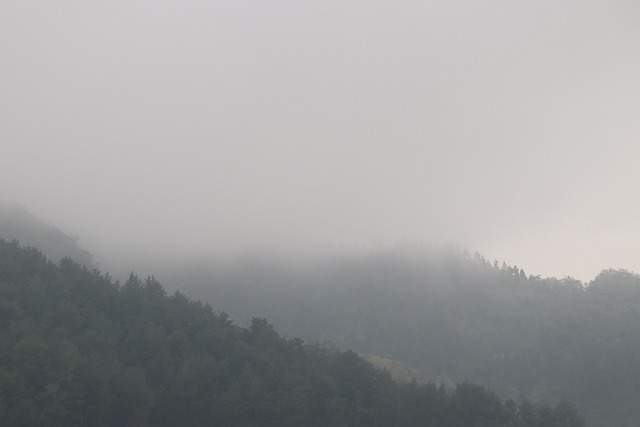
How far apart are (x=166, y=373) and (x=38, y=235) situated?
174ft

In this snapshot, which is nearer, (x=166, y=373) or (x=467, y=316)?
(x=166, y=373)

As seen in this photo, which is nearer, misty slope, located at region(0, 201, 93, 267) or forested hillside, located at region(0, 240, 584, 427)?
forested hillside, located at region(0, 240, 584, 427)

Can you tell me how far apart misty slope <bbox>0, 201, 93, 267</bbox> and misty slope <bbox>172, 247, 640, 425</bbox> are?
99.4 ft

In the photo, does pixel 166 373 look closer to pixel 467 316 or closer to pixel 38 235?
pixel 38 235

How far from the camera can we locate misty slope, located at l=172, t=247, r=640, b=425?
316ft

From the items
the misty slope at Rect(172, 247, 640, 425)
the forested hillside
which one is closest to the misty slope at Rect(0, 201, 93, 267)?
the forested hillside

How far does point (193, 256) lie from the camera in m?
140

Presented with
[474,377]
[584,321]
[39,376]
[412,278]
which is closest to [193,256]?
[412,278]

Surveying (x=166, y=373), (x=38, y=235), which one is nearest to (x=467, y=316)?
(x=38, y=235)

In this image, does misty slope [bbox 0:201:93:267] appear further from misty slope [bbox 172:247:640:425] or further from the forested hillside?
misty slope [bbox 172:247:640:425]

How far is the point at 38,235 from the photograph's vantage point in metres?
106

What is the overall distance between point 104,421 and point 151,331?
1321 cm

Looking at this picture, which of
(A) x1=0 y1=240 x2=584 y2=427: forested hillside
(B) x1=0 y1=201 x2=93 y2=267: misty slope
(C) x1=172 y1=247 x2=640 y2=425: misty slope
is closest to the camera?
(A) x1=0 y1=240 x2=584 y2=427: forested hillside

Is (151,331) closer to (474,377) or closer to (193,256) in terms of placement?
(474,377)
